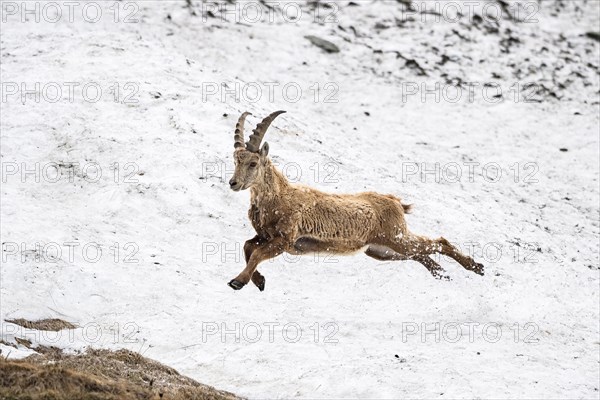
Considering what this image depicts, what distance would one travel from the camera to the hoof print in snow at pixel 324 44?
24.3 meters

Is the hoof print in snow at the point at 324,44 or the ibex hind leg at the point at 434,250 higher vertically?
the hoof print in snow at the point at 324,44

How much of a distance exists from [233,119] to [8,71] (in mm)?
5662

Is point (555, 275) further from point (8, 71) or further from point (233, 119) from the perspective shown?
point (8, 71)

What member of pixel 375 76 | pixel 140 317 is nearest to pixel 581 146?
pixel 375 76

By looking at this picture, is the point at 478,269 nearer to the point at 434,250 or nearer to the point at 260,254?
the point at 434,250

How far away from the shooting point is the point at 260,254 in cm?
1104

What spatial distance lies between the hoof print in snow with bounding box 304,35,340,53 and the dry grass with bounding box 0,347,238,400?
49.9 feet

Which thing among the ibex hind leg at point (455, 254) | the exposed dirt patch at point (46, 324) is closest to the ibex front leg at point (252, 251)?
the exposed dirt patch at point (46, 324)

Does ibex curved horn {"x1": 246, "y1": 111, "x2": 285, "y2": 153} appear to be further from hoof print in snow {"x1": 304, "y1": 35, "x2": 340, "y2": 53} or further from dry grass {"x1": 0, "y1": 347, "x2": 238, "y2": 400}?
hoof print in snow {"x1": 304, "y1": 35, "x2": 340, "y2": 53}

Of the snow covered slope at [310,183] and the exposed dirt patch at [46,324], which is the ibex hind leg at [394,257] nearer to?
the snow covered slope at [310,183]

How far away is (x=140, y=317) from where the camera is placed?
492 inches

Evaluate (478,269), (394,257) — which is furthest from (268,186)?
(478,269)

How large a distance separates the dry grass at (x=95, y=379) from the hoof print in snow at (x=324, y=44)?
15197mm

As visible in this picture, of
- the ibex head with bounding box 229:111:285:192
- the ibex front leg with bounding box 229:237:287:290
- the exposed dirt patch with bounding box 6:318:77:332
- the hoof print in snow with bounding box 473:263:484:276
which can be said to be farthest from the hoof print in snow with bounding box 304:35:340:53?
the exposed dirt patch with bounding box 6:318:77:332
